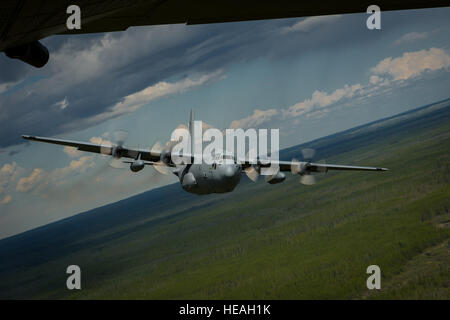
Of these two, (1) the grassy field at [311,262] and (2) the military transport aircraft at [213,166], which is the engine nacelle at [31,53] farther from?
(1) the grassy field at [311,262]

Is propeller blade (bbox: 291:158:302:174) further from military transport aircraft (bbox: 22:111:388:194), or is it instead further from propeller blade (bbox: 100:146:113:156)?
propeller blade (bbox: 100:146:113:156)

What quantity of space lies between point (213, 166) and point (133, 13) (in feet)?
78.5

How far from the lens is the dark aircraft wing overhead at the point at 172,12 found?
6.53 metres

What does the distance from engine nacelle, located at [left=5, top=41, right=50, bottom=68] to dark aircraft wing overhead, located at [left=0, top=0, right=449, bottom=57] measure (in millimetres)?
16

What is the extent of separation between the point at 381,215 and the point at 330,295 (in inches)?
2537

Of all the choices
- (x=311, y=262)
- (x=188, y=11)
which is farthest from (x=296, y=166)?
(x=311, y=262)

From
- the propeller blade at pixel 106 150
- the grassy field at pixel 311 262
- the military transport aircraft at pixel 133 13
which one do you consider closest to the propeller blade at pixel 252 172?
the propeller blade at pixel 106 150

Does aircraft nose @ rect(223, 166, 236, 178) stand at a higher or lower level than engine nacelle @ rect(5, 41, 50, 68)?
higher

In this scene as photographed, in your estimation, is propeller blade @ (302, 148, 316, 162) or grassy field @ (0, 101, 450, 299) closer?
propeller blade @ (302, 148, 316, 162)

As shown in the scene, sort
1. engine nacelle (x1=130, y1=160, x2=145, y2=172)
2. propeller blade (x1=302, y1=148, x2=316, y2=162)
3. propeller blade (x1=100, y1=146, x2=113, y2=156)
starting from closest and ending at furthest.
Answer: engine nacelle (x1=130, y1=160, x2=145, y2=172), propeller blade (x1=100, y1=146, x2=113, y2=156), propeller blade (x1=302, y1=148, x2=316, y2=162)

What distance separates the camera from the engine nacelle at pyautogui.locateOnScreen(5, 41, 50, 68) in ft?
21.8

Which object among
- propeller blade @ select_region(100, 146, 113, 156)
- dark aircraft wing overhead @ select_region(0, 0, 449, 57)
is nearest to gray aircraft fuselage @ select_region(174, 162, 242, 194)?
propeller blade @ select_region(100, 146, 113, 156)
